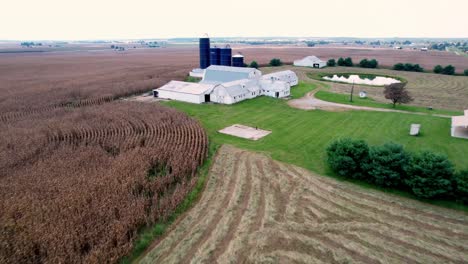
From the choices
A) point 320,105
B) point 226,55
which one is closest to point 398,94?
point 320,105

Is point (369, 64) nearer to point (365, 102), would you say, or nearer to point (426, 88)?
point (426, 88)

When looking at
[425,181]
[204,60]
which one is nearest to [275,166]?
[425,181]

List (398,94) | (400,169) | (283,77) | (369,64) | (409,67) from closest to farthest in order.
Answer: (400,169), (398,94), (283,77), (409,67), (369,64)

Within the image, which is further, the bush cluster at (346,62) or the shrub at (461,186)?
the bush cluster at (346,62)

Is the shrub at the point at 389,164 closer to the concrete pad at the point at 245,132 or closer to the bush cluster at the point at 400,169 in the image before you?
the bush cluster at the point at 400,169

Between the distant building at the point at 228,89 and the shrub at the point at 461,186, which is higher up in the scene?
the distant building at the point at 228,89

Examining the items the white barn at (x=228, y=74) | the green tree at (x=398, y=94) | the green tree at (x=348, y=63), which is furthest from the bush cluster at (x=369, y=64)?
the green tree at (x=398, y=94)

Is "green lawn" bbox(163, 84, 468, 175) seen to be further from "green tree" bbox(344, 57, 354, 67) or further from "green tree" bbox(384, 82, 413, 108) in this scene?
"green tree" bbox(344, 57, 354, 67)
